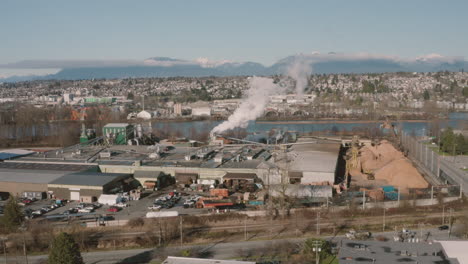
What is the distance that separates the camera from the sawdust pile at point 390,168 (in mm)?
19062

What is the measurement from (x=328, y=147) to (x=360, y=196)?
25.6ft

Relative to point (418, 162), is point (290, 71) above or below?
above

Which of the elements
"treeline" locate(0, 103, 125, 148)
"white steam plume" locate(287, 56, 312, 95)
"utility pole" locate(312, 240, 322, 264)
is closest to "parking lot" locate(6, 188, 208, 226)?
"utility pole" locate(312, 240, 322, 264)

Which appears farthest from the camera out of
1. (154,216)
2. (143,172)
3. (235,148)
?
(235,148)

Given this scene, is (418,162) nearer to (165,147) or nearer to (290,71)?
(290,71)

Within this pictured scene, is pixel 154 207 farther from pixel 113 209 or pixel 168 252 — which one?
pixel 168 252

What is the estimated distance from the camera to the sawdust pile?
19.1 m

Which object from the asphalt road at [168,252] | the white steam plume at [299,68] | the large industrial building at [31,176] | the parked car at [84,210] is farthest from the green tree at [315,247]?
the white steam plume at [299,68]

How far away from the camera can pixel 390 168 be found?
20.8 meters

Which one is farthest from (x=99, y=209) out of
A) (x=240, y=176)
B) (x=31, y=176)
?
(x=240, y=176)

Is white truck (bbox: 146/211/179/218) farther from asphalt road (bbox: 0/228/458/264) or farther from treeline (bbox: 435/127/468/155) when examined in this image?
treeline (bbox: 435/127/468/155)

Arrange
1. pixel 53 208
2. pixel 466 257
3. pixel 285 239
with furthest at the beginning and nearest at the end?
pixel 53 208
pixel 285 239
pixel 466 257

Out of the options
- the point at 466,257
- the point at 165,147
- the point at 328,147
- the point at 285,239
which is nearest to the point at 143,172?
the point at 165,147

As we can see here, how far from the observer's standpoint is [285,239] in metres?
13.1
